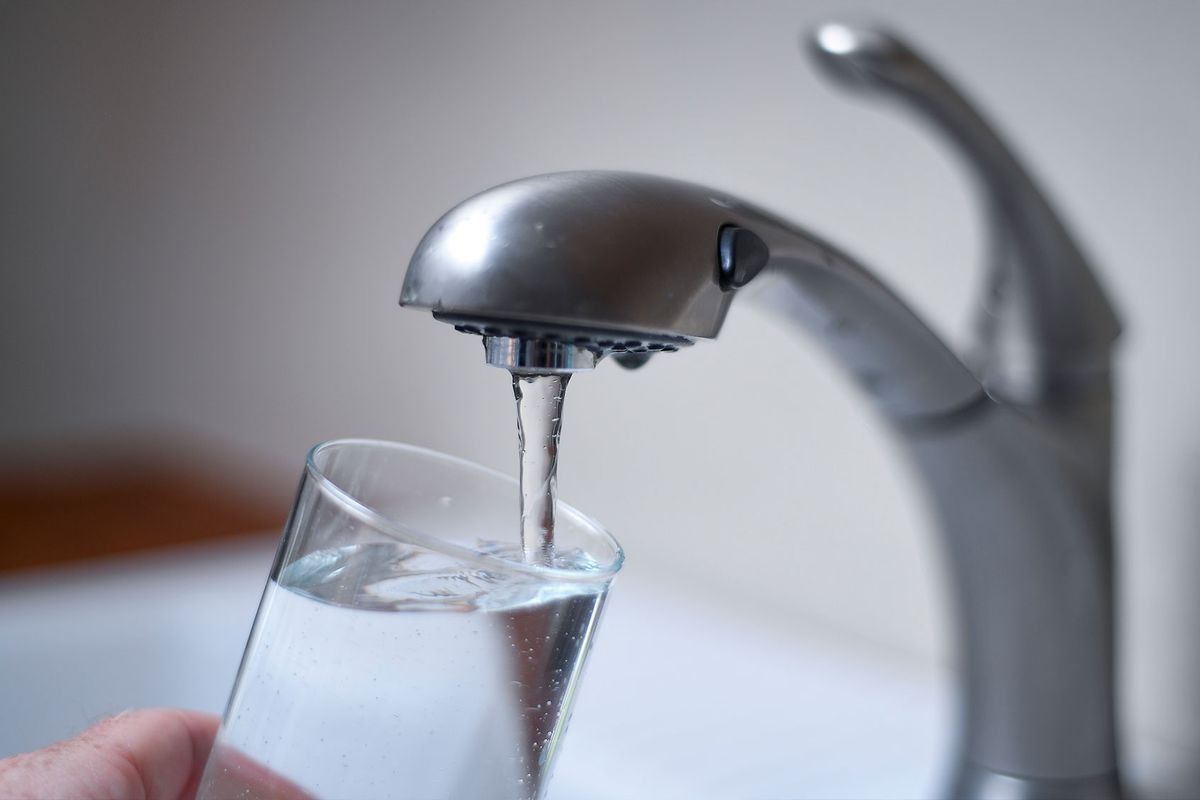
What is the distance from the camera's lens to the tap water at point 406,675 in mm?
304

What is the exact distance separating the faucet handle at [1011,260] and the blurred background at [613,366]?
0.30 feet

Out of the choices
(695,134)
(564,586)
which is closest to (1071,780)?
(564,586)

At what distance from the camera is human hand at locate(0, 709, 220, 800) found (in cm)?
40

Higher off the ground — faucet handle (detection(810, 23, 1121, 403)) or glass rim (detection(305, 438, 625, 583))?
faucet handle (detection(810, 23, 1121, 403))

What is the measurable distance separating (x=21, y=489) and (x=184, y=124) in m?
0.52

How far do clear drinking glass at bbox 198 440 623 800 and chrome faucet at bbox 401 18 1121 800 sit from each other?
62 millimetres

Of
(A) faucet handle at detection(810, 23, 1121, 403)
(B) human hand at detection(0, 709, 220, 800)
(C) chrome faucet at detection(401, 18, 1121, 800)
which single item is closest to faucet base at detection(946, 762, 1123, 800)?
(C) chrome faucet at detection(401, 18, 1121, 800)

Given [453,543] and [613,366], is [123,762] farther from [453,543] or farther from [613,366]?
[613,366]

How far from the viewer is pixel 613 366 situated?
0.84 metres

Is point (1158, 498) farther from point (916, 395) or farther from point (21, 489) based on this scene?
point (21, 489)

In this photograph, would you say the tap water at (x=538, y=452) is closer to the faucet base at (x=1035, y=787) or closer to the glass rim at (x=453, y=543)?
the glass rim at (x=453, y=543)

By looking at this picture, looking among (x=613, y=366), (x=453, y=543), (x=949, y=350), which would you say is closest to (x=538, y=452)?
(x=453, y=543)

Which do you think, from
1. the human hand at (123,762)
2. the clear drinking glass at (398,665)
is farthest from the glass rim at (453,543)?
the human hand at (123,762)

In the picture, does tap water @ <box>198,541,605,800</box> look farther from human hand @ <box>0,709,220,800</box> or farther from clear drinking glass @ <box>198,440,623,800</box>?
human hand @ <box>0,709,220,800</box>
